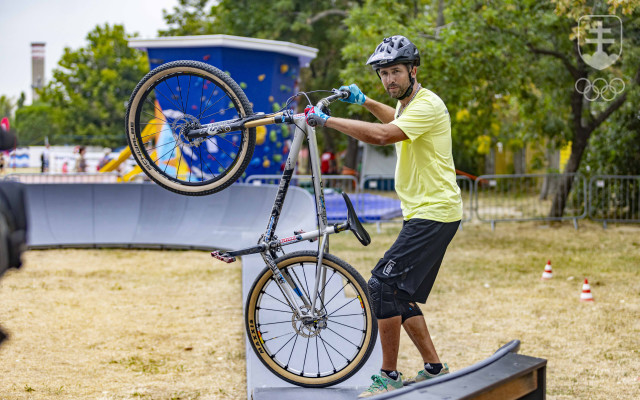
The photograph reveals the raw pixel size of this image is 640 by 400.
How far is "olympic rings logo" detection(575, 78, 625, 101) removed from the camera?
16.2 meters

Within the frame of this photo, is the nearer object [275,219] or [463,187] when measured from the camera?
[275,219]

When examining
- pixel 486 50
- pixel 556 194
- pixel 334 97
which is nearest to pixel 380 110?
pixel 334 97

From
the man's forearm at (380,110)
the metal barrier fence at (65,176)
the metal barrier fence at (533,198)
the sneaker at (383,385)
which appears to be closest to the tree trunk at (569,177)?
the metal barrier fence at (533,198)

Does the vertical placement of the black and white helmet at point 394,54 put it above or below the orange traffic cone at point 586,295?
above

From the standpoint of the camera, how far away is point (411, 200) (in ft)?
14.8

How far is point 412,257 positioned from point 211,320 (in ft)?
15.6

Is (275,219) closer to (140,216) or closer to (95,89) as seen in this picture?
(140,216)

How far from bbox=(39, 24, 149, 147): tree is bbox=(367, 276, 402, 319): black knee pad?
212 feet

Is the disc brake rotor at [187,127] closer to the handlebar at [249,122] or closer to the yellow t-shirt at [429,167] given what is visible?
the handlebar at [249,122]

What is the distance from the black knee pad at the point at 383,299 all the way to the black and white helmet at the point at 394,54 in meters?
1.33

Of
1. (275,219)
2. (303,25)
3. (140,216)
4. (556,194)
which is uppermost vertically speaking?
(303,25)

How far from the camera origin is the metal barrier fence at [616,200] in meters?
17.9

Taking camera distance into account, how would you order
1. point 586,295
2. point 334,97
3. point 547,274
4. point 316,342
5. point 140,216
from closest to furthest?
point 334,97, point 316,342, point 586,295, point 547,274, point 140,216

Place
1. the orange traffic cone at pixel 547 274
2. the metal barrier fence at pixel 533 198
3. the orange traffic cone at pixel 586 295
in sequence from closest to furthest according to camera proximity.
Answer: the orange traffic cone at pixel 586 295 < the orange traffic cone at pixel 547 274 < the metal barrier fence at pixel 533 198
